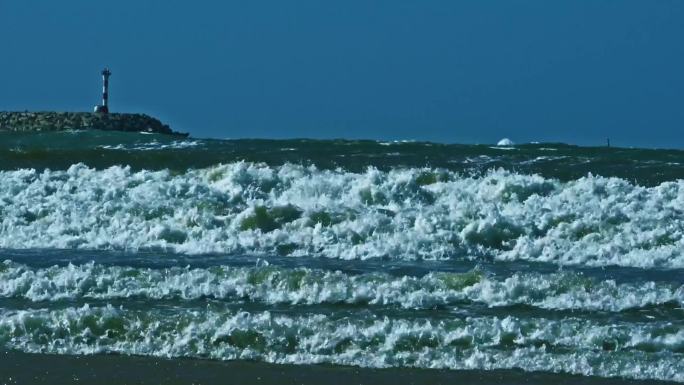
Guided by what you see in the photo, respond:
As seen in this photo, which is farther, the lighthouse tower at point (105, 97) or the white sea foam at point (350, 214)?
the lighthouse tower at point (105, 97)

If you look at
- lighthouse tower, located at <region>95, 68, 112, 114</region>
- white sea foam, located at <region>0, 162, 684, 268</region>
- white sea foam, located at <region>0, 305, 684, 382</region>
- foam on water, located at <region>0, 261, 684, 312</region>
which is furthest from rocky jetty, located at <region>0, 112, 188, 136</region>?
white sea foam, located at <region>0, 305, 684, 382</region>

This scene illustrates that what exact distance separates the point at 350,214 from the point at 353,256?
1.55 meters

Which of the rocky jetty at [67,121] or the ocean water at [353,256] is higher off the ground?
the rocky jetty at [67,121]

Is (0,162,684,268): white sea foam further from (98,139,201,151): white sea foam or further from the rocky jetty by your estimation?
the rocky jetty

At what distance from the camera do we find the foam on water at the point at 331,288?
457 inches

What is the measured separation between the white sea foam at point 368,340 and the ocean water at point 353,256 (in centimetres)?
2

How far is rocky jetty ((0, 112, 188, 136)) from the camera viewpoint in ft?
123

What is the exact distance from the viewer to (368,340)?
10.1m

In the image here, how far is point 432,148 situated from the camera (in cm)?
2322

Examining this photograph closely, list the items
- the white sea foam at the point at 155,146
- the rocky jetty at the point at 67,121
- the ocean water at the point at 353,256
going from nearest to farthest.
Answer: the ocean water at the point at 353,256 < the white sea foam at the point at 155,146 < the rocky jetty at the point at 67,121

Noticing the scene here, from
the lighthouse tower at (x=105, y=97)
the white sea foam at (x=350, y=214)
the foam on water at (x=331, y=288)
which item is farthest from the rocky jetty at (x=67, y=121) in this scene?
the foam on water at (x=331, y=288)

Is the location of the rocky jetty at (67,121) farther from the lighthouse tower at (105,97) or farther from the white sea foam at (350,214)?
the white sea foam at (350,214)

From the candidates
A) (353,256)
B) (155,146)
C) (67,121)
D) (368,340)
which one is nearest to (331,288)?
(368,340)

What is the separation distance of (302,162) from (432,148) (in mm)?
3453
